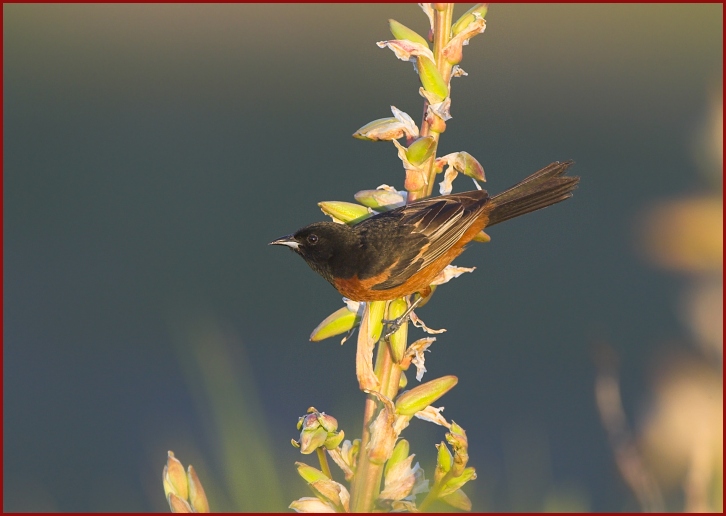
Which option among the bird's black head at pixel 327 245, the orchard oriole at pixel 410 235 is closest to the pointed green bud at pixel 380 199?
the orchard oriole at pixel 410 235

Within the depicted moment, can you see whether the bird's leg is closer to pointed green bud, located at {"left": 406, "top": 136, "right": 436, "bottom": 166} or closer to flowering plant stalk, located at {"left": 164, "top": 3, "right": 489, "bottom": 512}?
flowering plant stalk, located at {"left": 164, "top": 3, "right": 489, "bottom": 512}

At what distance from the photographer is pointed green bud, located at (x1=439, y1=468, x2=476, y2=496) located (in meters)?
0.79

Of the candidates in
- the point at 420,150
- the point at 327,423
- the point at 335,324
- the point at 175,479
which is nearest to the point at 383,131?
the point at 420,150

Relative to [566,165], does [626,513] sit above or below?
below

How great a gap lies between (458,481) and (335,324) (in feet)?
1.09

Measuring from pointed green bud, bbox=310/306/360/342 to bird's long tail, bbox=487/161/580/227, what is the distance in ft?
2.48

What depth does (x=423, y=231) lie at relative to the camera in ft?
5.37

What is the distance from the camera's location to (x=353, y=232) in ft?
5.64

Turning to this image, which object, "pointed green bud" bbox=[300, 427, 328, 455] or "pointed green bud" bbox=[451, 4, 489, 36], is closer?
"pointed green bud" bbox=[300, 427, 328, 455]

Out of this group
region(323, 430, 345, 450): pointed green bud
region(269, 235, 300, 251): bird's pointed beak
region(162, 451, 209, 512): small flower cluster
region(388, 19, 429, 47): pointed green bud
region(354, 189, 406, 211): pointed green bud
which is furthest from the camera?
region(269, 235, 300, 251): bird's pointed beak

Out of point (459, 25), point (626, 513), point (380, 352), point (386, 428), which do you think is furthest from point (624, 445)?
point (459, 25)

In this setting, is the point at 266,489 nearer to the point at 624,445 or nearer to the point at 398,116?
the point at 624,445

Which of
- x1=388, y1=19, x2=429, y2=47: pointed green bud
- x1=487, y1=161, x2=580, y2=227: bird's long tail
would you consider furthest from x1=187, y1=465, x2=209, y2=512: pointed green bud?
x1=487, y1=161, x2=580, y2=227: bird's long tail

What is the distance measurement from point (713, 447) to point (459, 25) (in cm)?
57
